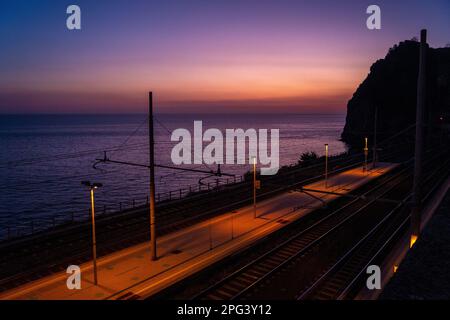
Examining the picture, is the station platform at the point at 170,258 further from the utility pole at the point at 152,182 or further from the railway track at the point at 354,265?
the railway track at the point at 354,265

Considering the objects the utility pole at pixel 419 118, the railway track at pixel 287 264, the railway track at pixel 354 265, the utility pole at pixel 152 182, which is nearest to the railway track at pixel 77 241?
the utility pole at pixel 152 182

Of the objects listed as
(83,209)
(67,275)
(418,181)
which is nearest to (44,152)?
(83,209)

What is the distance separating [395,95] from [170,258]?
136 meters

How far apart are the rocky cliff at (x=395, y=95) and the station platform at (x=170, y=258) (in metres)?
117

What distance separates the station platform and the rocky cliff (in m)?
117

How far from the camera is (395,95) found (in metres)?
133

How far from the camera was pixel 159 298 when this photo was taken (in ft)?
47.1

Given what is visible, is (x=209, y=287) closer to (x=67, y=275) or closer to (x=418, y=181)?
(x=67, y=275)

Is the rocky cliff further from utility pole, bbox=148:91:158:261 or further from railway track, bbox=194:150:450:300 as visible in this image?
utility pole, bbox=148:91:158:261

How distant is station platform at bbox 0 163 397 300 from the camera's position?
573 inches

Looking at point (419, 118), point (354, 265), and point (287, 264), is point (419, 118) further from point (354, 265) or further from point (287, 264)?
point (287, 264)

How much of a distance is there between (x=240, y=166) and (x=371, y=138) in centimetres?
7123

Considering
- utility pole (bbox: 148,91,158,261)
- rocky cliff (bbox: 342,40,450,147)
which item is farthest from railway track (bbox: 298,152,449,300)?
rocky cliff (bbox: 342,40,450,147)

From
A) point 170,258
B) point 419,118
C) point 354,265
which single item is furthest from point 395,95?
point 170,258
